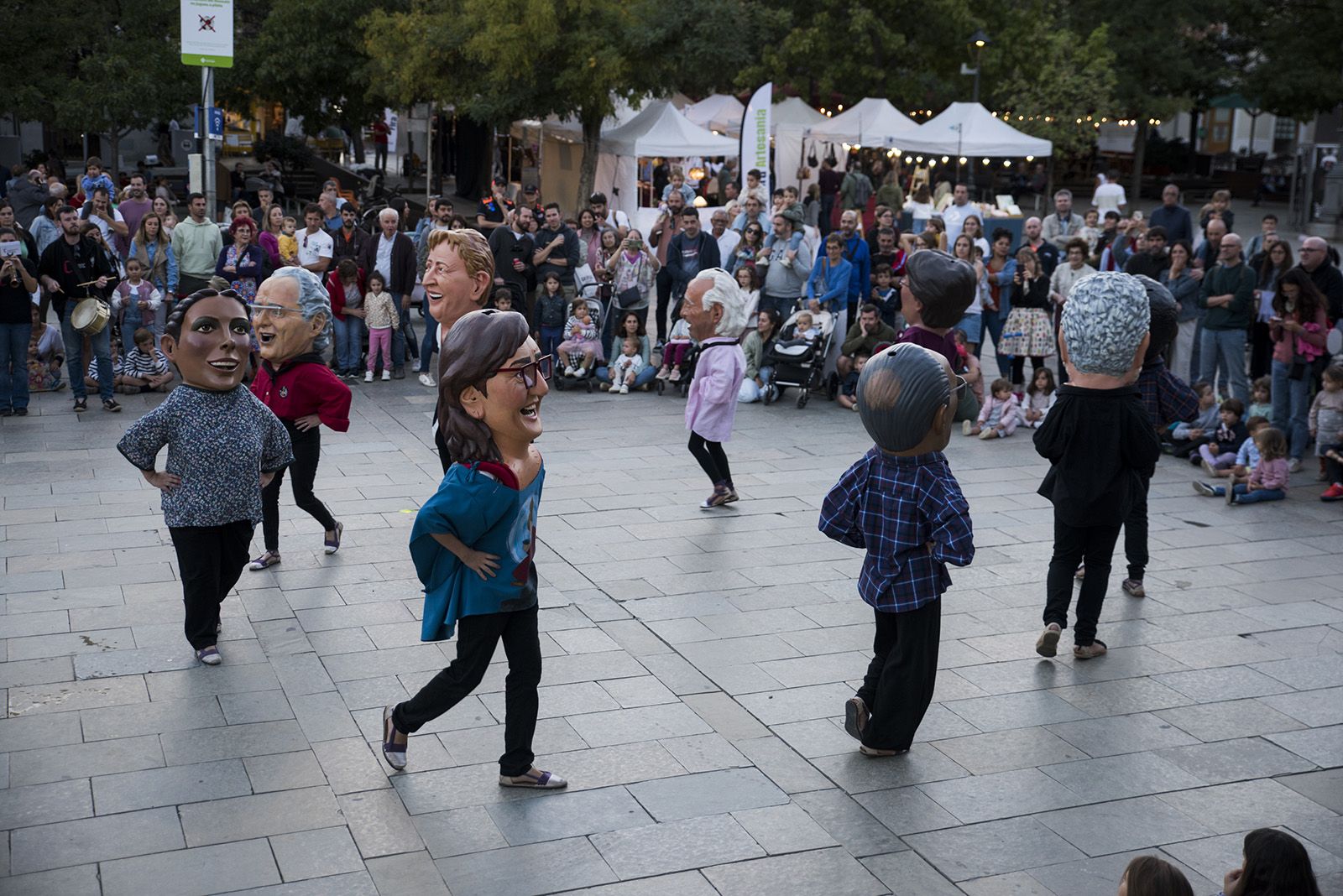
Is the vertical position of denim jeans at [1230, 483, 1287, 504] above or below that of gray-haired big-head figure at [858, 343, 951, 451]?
below

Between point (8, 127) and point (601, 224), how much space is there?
32013mm

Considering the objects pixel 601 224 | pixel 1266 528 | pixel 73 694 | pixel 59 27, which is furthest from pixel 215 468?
pixel 59 27

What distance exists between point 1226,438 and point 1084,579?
485cm

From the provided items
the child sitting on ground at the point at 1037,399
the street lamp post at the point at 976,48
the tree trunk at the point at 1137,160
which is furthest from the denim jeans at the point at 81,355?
the tree trunk at the point at 1137,160

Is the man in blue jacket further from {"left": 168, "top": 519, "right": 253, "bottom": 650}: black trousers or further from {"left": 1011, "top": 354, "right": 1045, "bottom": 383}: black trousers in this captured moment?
{"left": 168, "top": 519, "right": 253, "bottom": 650}: black trousers

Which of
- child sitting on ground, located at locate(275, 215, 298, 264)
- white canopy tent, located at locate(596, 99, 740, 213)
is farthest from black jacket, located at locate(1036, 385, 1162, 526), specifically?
white canopy tent, located at locate(596, 99, 740, 213)

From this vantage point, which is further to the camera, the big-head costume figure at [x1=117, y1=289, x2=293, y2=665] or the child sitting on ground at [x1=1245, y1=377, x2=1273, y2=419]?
the child sitting on ground at [x1=1245, y1=377, x2=1273, y2=419]

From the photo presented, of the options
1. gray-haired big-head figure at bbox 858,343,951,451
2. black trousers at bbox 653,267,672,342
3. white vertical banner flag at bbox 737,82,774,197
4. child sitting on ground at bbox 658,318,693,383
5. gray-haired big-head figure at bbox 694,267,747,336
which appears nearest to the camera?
gray-haired big-head figure at bbox 858,343,951,451

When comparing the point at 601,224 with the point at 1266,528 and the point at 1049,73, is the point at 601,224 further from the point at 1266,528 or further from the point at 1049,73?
the point at 1049,73

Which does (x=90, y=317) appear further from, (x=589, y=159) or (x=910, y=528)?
(x=589, y=159)

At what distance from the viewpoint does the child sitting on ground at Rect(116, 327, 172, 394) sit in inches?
532

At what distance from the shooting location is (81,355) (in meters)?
12.8

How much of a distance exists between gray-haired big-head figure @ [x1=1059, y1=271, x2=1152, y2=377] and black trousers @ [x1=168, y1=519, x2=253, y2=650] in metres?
4.06

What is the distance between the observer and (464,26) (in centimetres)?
2378
